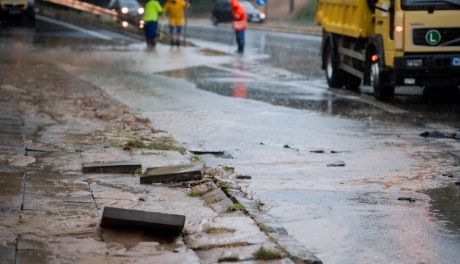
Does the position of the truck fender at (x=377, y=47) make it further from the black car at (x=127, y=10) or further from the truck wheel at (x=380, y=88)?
the black car at (x=127, y=10)

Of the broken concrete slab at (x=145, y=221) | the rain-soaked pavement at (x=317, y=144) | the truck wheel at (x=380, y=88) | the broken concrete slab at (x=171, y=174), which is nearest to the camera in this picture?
the broken concrete slab at (x=145, y=221)

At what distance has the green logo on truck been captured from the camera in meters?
16.2

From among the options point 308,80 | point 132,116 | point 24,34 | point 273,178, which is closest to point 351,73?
point 308,80

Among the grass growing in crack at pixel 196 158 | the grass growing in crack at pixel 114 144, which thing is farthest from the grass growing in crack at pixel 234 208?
the grass growing in crack at pixel 114 144

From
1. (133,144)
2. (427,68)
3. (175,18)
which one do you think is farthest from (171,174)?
(175,18)

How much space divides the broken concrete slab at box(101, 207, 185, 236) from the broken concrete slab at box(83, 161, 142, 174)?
247 centimetres

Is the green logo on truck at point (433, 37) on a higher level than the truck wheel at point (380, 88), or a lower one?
higher

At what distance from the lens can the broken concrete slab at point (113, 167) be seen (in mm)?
9617

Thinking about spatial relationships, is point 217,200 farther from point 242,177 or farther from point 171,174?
point 242,177

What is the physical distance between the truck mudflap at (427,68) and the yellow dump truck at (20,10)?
29.9 meters

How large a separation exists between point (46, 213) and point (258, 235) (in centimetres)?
173

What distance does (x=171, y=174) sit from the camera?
930 centimetres

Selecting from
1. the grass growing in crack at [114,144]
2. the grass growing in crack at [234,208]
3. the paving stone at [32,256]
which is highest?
the paving stone at [32,256]

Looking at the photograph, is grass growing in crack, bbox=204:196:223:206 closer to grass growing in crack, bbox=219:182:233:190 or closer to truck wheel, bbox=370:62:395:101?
grass growing in crack, bbox=219:182:233:190
